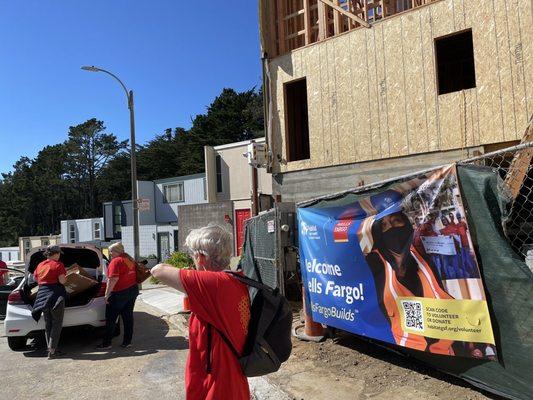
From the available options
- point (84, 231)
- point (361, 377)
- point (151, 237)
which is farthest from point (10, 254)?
point (361, 377)

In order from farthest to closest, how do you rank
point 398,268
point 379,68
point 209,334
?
point 379,68, point 398,268, point 209,334

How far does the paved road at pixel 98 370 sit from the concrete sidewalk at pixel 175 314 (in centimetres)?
80

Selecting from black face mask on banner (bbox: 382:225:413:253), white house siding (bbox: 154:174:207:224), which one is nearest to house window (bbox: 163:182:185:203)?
white house siding (bbox: 154:174:207:224)

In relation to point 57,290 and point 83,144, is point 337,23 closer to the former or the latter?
point 57,290

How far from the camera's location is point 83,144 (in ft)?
299

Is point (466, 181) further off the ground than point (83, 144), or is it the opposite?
point (83, 144)

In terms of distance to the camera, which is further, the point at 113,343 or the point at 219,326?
the point at 113,343

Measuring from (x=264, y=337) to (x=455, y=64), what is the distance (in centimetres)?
1184

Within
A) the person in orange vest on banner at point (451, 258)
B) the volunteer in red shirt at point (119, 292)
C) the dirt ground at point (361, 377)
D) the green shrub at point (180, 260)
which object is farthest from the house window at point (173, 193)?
the person in orange vest on banner at point (451, 258)

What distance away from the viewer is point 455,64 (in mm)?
12539

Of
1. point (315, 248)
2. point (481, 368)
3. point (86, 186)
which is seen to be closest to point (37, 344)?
point (315, 248)

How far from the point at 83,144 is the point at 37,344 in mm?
89052

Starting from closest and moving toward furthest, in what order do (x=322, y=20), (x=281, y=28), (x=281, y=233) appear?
(x=281, y=233)
(x=322, y=20)
(x=281, y=28)

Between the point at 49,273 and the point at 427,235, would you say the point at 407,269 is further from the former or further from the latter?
the point at 49,273
